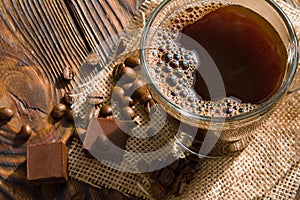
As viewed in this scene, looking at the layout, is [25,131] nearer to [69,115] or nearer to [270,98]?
[69,115]

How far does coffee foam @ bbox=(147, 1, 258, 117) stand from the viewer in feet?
4.49

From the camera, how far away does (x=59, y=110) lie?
1540 millimetres

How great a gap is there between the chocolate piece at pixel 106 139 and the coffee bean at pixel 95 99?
6cm

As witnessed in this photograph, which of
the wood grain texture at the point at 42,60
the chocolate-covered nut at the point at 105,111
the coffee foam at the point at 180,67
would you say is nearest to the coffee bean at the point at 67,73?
the wood grain texture at the point at 42,60

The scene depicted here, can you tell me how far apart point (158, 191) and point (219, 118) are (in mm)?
294

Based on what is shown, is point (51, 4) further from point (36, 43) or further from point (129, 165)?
point (129, 165)

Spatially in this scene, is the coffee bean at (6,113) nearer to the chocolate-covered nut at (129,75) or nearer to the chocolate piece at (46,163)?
the chocolate piece at (46,163)

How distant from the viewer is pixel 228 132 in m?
1.36

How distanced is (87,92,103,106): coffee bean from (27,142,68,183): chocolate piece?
134mm

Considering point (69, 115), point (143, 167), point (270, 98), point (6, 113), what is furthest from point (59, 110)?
point (270, 98)

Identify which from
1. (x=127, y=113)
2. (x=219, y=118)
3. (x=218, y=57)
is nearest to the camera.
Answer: (x=219, y=118)

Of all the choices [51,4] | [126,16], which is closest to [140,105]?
[126,16]

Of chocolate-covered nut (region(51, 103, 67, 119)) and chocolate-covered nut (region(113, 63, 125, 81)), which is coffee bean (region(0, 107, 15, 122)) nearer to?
chocolate-covered nut (region(51, 103, 67, 119))

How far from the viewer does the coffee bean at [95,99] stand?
1.54 m
